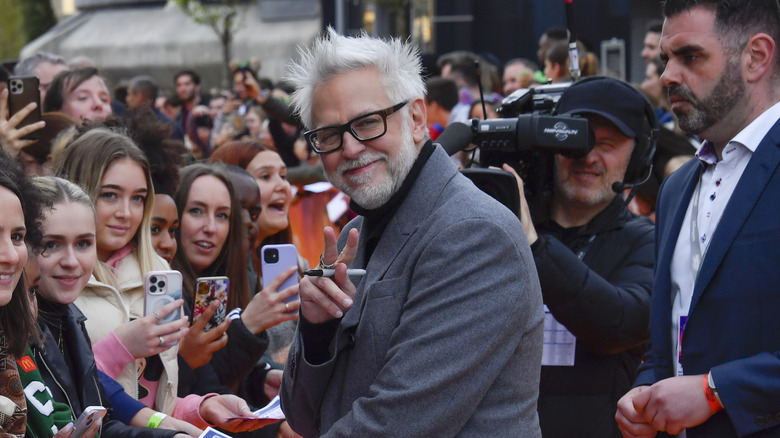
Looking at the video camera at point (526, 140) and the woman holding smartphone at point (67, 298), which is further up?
the video camera at point (526, 140)

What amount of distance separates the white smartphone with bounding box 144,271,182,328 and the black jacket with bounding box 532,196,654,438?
50.1 inches

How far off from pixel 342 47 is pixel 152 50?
2556cm

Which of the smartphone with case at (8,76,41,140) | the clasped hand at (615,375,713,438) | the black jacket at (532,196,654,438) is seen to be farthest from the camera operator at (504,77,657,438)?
the smartphone with case at (8,76,41,140)

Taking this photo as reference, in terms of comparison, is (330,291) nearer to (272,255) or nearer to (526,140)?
(526,140)

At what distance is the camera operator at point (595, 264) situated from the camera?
341 centimetres

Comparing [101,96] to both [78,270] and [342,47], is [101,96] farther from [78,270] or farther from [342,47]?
[342,47]

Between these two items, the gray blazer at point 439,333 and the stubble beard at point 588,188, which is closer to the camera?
the gray blazer at point 439,333

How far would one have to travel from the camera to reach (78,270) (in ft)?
9.93

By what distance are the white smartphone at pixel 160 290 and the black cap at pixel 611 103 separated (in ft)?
5.34

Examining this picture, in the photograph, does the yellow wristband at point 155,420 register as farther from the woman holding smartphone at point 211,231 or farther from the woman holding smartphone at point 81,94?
the woman holding smartphone at point 81,94

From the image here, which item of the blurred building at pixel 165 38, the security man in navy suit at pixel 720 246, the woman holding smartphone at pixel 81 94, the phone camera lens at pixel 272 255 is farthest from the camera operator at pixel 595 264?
the blurred building at pixel 165 38

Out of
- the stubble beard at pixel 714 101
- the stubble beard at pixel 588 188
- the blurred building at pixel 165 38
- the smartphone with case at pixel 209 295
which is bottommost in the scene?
the blurred building at pixel 165 38

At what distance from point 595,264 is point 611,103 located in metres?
0.64

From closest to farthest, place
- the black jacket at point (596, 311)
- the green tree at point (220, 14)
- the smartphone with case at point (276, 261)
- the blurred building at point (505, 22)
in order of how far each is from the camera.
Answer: the black jacket at point (596, 311) → the smartphone with case at point (276, 261) → the blurred building at point (505, 22) → the green tree at point (220, 14)
